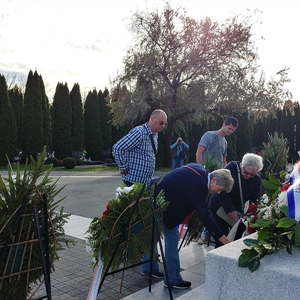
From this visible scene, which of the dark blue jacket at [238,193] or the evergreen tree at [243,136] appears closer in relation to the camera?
the dark blue jacket at [238,193]

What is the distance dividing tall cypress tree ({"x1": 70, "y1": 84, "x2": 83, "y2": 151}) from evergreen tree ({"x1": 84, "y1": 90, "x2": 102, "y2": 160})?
991mm

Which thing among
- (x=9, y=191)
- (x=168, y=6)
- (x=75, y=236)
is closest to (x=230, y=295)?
(x=9, y=191)

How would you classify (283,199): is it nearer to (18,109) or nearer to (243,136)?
(18,109)

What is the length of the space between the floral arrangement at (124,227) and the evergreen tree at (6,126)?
65.0ft

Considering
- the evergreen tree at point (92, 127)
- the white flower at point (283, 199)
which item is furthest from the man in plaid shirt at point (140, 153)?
the evergreen tree at point (92, 127)

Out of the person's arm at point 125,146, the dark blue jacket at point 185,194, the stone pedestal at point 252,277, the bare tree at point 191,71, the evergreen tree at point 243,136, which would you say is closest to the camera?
the stone pedestal at point 252,277

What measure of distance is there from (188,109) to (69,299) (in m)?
16.8

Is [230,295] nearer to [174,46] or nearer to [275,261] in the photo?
[275,261]

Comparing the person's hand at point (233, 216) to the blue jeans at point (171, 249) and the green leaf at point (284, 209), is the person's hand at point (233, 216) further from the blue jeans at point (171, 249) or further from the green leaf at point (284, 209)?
the green leaf at point (284, 209)

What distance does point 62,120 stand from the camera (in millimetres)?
24172

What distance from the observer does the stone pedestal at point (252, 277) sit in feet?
7.12

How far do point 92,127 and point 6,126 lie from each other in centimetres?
620

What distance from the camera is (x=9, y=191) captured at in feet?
8.25

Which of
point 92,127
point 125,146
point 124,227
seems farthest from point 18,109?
point 124,227
